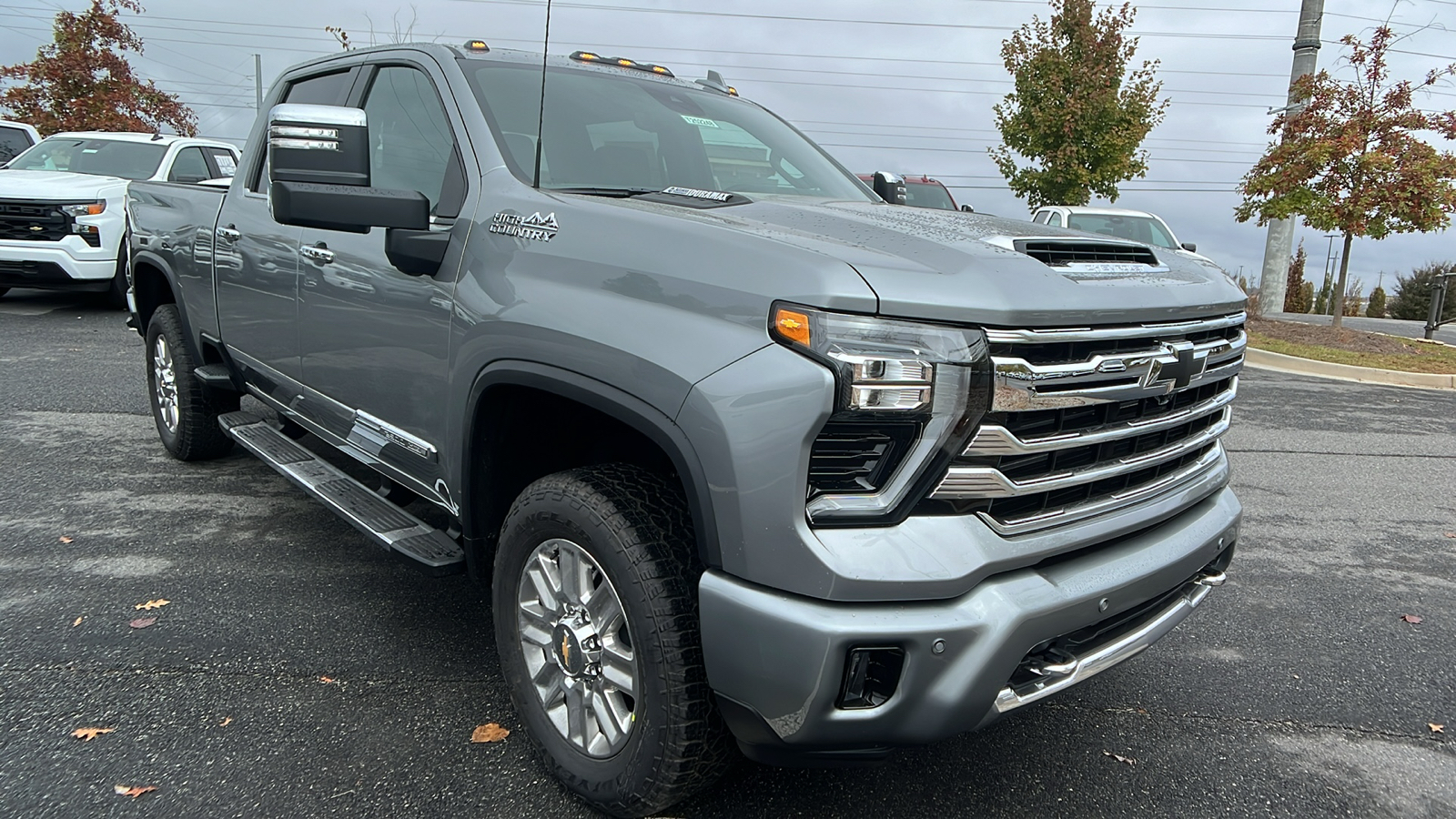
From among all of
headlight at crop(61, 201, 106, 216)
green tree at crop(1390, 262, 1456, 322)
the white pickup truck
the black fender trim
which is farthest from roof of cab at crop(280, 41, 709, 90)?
green tree at crop(1390, 262, 1456, 322)

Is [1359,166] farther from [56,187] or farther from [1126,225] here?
[56,187]

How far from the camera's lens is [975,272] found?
1978 mm

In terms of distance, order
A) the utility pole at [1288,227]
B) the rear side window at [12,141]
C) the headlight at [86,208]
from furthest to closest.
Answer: the utility pole at [1288,227]
the rear side window at [12,141]
the headlight at [86,208]

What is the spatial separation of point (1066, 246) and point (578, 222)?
3.93 ft

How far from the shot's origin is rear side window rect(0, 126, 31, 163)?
1388 cm

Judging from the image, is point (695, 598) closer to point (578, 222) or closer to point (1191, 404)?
point (578, 222)

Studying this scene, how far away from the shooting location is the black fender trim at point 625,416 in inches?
77.0

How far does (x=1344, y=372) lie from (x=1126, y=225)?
11.2 feet

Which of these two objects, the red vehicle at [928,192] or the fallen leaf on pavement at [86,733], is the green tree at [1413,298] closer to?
the red vehicle at [928,192]

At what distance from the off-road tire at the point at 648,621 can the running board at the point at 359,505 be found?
666 mm

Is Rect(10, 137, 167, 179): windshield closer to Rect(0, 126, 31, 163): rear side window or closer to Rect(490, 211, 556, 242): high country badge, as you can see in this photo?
Rect(0, 126, 31, 163): rear side window

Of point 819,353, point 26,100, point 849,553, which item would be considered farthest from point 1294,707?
point 26,100

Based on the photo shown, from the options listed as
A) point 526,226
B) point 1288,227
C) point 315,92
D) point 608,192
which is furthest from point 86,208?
point 1288,227

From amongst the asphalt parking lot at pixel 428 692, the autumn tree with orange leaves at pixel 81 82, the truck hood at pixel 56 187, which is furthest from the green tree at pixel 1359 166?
the autumn tree with orange leaves at pixel 81 82
